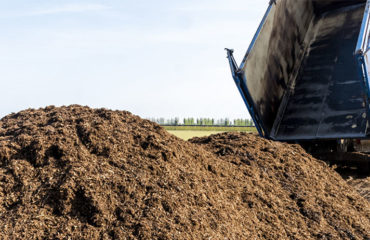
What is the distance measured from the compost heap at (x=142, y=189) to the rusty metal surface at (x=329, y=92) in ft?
5.97

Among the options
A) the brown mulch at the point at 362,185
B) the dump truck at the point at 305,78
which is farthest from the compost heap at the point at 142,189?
A: the dump truck at the point at 305,78

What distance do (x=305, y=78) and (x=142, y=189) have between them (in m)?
5.37

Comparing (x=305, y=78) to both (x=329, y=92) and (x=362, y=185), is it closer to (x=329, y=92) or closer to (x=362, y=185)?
(x=329, y=92)

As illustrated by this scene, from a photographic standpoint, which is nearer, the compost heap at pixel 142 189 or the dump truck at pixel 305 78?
the compost heap at pixel 142 189

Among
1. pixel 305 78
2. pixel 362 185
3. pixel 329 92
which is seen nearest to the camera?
pixel 362 185

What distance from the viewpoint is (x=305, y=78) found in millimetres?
7926

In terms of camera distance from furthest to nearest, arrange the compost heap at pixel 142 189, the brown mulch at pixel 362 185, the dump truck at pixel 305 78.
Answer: the dump truck at pixel 305 78 → the brown mulch at pixel 362 185 → the compost heap at pixel 142 189

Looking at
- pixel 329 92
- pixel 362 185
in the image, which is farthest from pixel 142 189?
pixel 329 92

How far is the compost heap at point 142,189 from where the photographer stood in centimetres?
→ 327

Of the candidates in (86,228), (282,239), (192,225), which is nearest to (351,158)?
(282,239)

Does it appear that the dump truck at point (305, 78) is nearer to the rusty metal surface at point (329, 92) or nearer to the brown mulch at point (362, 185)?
the rusty metal surface at point (329, 92)

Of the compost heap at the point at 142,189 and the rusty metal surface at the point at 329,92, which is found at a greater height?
the rusty metal surface at the point at 329,92

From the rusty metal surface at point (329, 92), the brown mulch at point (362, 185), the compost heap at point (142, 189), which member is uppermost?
the rusty metal surface at point (329, 92)

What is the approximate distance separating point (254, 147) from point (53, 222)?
Answer: 3.03 metres
